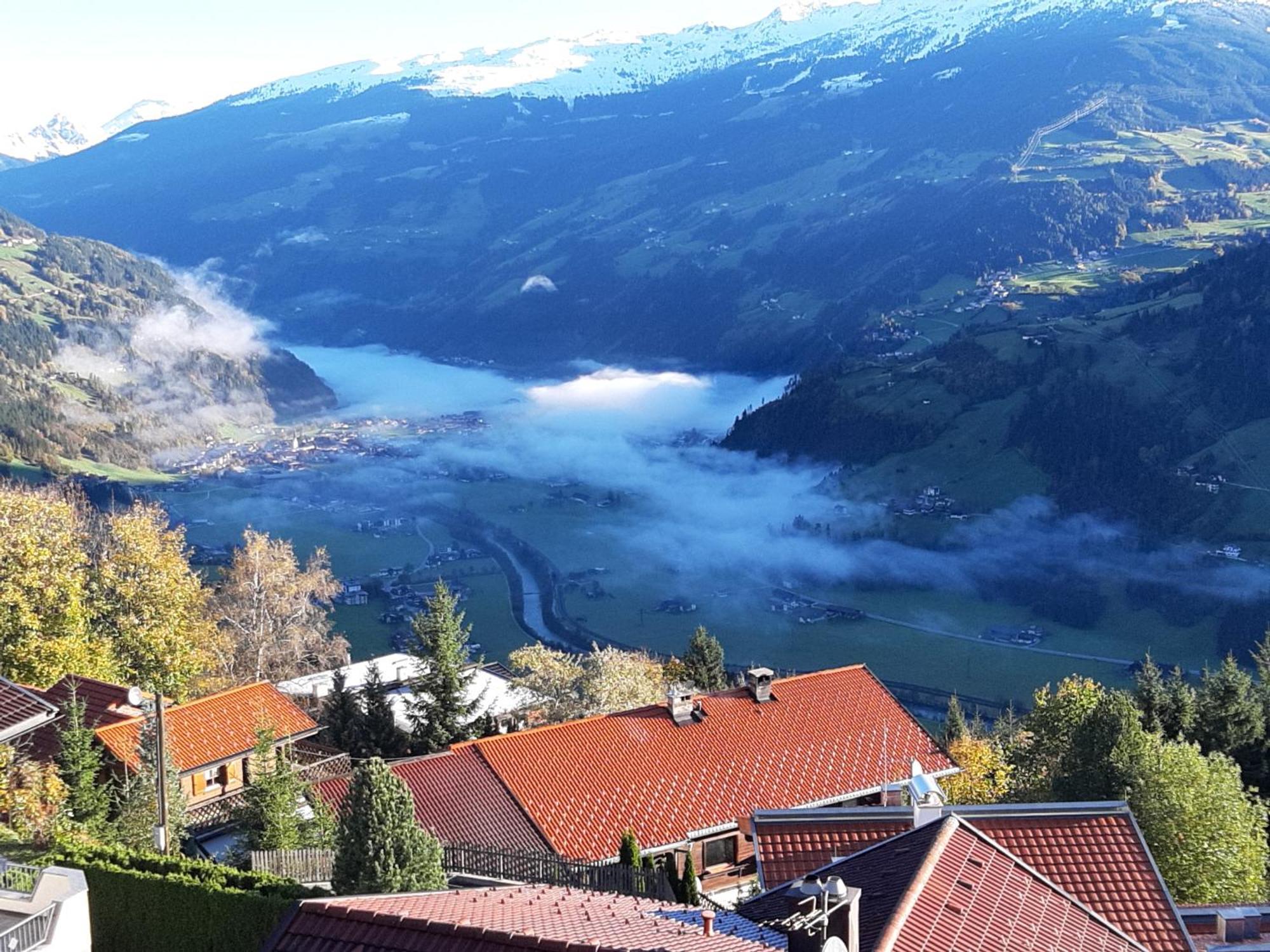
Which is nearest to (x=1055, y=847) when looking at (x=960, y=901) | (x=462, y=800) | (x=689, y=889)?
(x=960, y=901)

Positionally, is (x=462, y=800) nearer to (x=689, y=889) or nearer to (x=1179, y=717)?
(x=689, y=889)

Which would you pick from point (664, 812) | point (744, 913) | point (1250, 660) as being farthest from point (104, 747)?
point (1250, 660)

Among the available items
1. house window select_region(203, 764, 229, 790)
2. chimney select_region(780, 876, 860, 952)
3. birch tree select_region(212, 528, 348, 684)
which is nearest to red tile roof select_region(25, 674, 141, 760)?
house window select_region(203, 764, 229, 790)

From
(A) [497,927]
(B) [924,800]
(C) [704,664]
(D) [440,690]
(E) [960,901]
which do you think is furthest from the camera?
(C) [704,664]

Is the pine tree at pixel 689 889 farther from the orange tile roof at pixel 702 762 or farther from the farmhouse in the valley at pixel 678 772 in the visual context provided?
the orange tile roof at pixel 702 762

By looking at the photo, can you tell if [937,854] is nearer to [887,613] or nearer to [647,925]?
[647,925]
